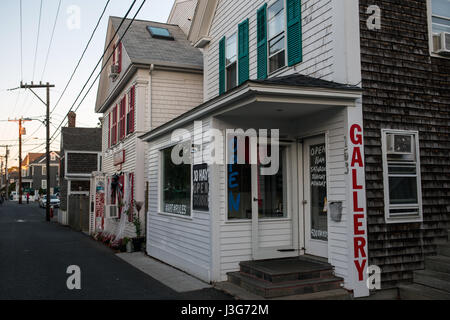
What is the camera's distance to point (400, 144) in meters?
7.31

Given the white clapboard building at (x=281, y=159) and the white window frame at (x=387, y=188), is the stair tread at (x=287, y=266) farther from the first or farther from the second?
the white window frame at (x=387, y=188)

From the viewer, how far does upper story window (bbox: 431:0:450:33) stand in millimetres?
8164

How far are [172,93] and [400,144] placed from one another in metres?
9.11

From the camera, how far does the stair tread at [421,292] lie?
636 centimetres

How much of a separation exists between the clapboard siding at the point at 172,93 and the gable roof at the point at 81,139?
17712 millimetres

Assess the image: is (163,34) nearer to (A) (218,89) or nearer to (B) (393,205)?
(A) (218,89)

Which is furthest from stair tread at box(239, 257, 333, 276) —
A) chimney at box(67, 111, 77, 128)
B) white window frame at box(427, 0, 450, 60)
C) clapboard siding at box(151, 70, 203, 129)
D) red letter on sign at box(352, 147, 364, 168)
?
chimney at box(67, 111, 77, 128)

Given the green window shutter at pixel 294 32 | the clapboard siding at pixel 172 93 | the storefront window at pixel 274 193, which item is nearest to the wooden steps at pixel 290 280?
the storefront window at pixel 274 193

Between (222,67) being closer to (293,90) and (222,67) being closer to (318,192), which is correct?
(318,192)

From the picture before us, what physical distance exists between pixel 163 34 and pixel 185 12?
190 cm

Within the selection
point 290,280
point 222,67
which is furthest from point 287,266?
point 222,67

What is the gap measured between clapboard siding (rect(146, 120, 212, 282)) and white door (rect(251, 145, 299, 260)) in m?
0.94

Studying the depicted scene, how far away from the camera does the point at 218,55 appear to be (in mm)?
12000

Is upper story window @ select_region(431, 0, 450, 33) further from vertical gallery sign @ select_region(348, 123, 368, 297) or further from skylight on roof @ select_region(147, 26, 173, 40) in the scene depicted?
skylight on roof @ select_region(147, 26, 173, 40)
